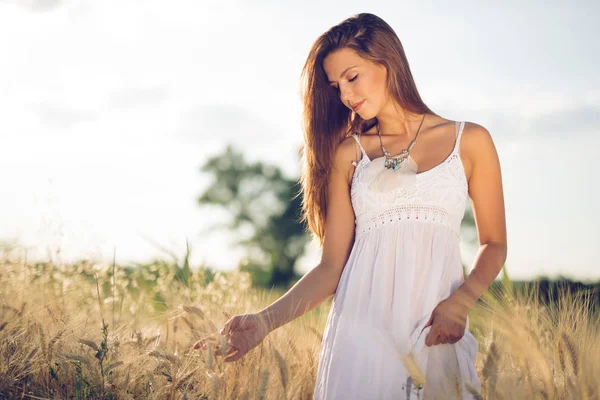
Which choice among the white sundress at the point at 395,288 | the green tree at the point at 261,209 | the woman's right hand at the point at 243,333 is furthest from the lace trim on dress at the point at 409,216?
the green tree at the point at 261,209

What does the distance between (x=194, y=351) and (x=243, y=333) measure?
0.31m

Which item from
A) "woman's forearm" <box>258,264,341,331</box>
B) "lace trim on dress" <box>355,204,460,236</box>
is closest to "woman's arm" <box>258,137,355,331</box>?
"woman's forearm" <box>258,264,341,331</box>

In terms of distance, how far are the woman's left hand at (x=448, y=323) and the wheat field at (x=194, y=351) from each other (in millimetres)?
72

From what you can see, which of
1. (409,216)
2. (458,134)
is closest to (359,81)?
(458,134)

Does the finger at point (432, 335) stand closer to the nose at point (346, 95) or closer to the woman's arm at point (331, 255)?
the woman's arm at point (331, 255)

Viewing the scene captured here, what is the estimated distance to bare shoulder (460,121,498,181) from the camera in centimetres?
260

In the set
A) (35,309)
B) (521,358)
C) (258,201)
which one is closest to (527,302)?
(521,358)

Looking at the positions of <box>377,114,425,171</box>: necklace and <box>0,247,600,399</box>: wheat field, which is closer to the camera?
<box>0,247,600,399</box>: wheat field

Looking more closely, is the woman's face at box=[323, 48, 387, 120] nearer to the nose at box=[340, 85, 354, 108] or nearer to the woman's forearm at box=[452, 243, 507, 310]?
the nose at box=[340, 85, 354, 108]

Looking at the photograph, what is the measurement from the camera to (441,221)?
2.53 meters

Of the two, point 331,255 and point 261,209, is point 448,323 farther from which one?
point 261,209

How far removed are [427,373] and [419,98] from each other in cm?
125

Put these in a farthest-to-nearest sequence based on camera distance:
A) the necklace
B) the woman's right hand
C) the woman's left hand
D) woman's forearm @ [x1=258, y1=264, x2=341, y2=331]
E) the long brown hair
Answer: the long brown hair < the necklace < woman's forearm @ [x1=258, y1=264, x2=341, y2=331] < the woman's right hand < the woman's left hand

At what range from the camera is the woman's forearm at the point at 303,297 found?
8.29 feet
